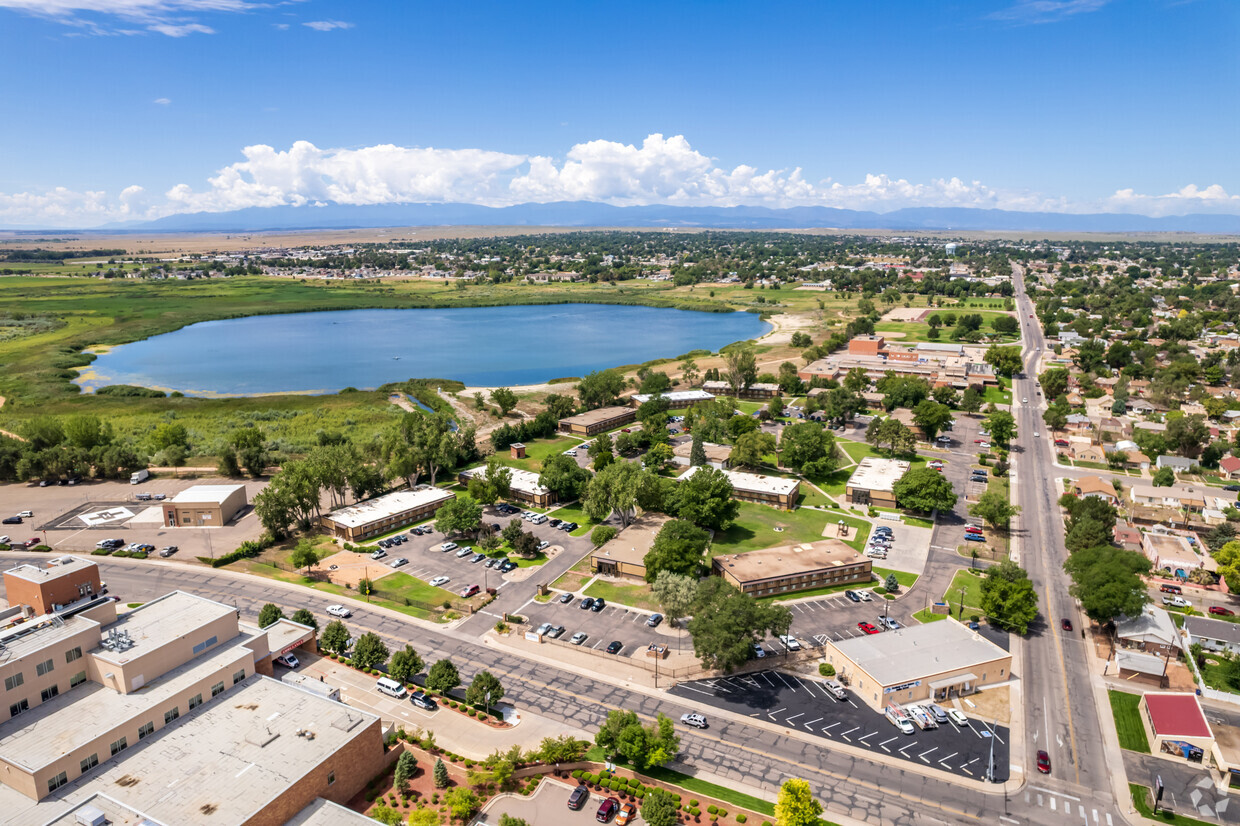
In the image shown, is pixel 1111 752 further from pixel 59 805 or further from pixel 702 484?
pixel 59 805

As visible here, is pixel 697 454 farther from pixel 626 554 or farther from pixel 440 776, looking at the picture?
pixel 440 776

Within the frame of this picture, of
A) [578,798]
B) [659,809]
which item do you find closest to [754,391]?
[578,798]

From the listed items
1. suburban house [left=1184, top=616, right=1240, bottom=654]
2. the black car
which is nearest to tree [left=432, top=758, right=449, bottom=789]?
the black car

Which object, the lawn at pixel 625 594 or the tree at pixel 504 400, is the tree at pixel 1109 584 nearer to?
the lawn at pixel 625 594

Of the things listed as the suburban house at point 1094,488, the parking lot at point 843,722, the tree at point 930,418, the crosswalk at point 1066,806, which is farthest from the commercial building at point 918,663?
the tree at point 930,418

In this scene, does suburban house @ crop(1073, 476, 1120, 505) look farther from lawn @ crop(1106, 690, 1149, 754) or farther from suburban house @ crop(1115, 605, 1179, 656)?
lawn @ crop(1106, 690, 1149, 754)

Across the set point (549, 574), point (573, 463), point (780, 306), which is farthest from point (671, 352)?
point (549, 574)
